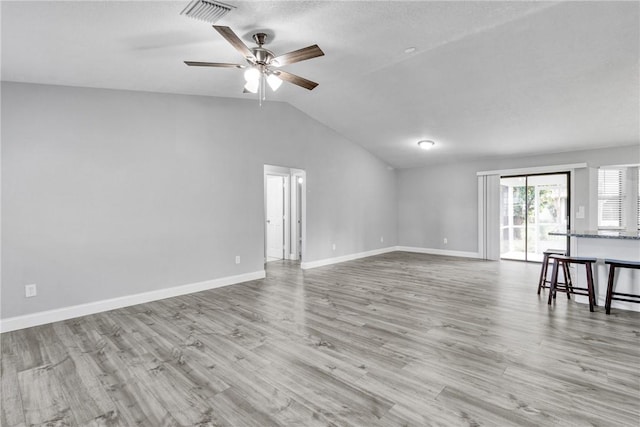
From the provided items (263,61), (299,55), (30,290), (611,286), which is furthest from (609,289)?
(30,290)

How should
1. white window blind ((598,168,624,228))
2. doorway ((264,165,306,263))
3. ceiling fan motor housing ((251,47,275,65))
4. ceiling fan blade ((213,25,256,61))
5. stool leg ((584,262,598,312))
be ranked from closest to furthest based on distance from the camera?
ceiling fan blade ((213,25,256,61)) → ceiling fan motor housing ((251,47,275,65)) → stool leg ((584,262,598,312)) → white window blind ((598,168,624,228)) → doorway ((264,165,306,263))

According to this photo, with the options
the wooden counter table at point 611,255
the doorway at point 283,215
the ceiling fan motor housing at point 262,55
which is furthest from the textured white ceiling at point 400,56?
the doorway at point 283,215

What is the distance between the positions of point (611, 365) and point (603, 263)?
2150 millimetres

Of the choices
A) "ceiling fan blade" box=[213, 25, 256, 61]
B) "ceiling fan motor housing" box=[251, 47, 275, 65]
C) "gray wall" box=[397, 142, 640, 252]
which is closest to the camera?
"ceiling fan blade" box=[213, 25, 256, 61]

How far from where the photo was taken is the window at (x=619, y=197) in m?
6.14

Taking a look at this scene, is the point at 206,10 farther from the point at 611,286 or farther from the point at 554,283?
the point at 611,286

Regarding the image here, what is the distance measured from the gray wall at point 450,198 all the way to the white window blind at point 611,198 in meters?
0.26

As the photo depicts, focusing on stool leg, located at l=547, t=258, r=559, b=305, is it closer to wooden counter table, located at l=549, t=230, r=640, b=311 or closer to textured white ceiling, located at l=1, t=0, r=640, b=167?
wooden counter table, located at l=549, t=230, r=640, b=311

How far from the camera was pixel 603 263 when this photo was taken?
414 centimetres

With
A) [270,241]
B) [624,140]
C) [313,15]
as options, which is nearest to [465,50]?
[313,15]

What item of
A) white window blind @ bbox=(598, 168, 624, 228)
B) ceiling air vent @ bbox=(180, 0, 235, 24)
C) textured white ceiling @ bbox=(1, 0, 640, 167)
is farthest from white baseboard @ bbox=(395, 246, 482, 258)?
ceiling air vent @ bbox=(180, 0, 235, 24)

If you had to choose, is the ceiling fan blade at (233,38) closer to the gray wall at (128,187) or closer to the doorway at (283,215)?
the gray wall at (128,187)

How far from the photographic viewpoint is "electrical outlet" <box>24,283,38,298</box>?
11.6 ft

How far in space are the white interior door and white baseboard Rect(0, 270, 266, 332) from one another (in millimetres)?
2687
